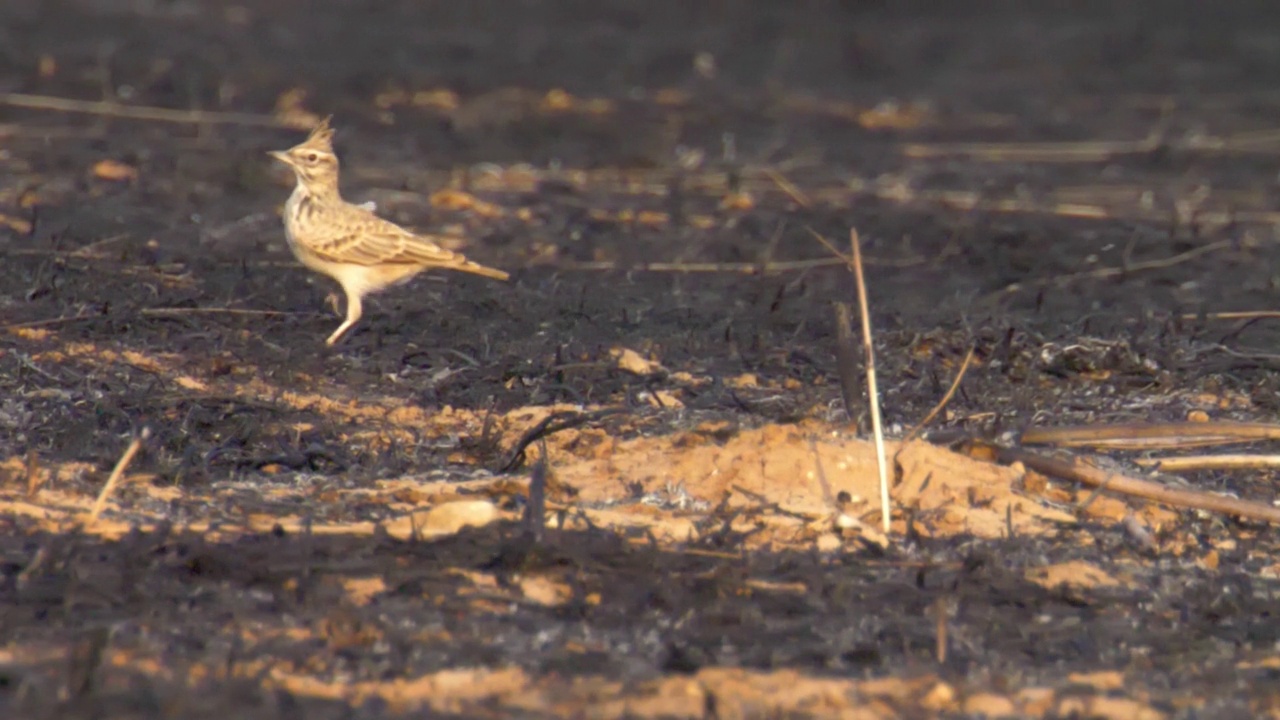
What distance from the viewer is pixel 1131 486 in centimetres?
566

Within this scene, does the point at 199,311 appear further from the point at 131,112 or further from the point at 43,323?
the point at 131,112

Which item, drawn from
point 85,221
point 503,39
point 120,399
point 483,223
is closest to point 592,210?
point 483,223

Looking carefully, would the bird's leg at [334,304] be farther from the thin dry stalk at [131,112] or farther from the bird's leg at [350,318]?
the thin dry stalk at [131,112]

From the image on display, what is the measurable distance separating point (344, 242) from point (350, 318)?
34 centimetres

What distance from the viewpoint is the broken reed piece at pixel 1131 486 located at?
556 centimetres

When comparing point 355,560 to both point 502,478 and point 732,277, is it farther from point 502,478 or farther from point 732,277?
point 732,277

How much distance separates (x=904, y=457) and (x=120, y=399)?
271 cm

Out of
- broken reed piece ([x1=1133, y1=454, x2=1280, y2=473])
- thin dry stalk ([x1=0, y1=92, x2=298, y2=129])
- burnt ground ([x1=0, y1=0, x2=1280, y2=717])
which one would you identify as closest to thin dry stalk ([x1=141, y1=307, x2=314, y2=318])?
burnt ground ([x1=0, y1=0, x2=1280, y2=717])

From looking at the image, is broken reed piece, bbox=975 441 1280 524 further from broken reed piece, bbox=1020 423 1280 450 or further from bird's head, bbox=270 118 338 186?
bird's head, bbox=270 118 338 186

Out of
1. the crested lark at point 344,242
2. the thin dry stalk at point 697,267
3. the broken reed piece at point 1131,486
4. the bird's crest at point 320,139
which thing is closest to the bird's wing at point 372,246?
the crested lark at point 344,242

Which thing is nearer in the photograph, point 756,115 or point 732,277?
point 732,277

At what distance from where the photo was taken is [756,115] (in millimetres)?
14484

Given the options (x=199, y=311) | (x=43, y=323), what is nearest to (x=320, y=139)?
(x=199, y=311)

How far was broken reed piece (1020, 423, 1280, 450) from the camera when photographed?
586 cm
